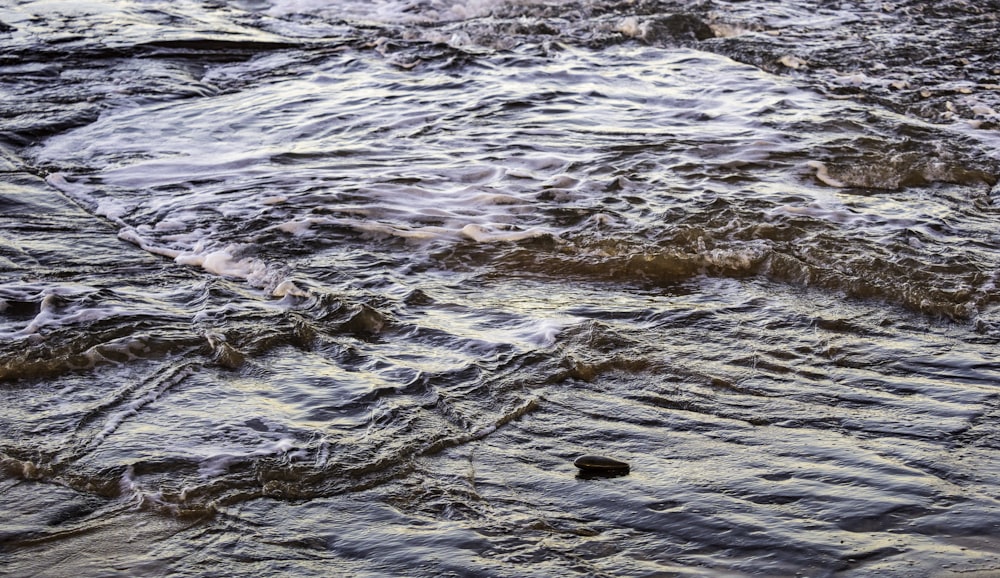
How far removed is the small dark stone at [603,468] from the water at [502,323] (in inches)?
2.8

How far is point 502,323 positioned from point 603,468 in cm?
121

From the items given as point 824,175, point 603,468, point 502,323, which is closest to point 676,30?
point 824,175

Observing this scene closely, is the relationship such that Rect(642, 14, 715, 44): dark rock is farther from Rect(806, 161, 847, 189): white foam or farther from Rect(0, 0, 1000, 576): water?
Rect(806, 161, 847, 189): white foam

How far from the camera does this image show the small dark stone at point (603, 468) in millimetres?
2852

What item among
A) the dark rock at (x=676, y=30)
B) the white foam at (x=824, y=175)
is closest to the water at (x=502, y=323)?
the white foam at (x=824, y=175)

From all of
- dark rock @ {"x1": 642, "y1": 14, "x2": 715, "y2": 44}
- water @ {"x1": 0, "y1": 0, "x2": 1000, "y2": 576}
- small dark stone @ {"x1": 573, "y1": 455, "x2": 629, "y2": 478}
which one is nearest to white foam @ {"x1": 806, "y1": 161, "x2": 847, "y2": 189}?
water @ {"x1": 0, "y1": 0, "x2": 1000, "y2": 576}

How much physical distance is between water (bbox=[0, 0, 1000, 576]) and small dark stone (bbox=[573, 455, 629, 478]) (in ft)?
0.24

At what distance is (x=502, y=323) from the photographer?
3.97m

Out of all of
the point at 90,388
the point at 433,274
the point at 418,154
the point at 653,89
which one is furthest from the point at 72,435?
the point at 653,89

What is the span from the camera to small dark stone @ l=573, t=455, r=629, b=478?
285 centimetres

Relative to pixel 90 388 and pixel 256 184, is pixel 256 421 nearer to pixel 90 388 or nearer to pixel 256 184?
pixel 90 388

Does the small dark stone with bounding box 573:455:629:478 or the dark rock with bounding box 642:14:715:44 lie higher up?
the dark rock with bounding box 642:14:715:44

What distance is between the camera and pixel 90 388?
3.40 m

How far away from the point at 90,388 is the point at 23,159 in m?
3.54
